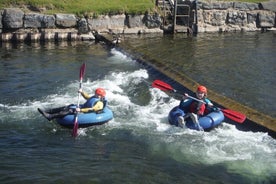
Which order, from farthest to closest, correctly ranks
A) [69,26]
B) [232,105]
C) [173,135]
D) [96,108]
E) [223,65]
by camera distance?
1. [69,26]
2. [223,65]
3. [232,105]
4. [96,108]
5. [173,135]

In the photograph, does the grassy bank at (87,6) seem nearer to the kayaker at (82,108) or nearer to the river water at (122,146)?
the river water at (122,146)

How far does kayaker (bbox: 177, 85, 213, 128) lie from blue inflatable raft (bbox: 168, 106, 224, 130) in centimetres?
17

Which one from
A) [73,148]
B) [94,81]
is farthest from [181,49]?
[73,148]

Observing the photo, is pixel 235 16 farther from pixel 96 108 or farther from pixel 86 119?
pixel 86 119

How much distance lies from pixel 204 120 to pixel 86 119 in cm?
389

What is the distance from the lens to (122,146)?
1343 centimetres

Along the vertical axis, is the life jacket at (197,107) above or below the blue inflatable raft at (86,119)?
above

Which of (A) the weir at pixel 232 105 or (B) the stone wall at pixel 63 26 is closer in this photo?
(A) the weir at pixel 232 105

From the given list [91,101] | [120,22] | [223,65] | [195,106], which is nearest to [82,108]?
[91,101]

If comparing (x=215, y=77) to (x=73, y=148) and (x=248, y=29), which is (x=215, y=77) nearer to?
(x=73, y=148)

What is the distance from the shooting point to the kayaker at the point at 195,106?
574 inches

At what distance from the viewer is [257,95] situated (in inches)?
743

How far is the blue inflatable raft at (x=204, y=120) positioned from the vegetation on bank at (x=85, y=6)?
20.4 metres

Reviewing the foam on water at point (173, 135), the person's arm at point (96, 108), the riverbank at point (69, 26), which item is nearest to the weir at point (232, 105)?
the foam on water at point (173, 135)
